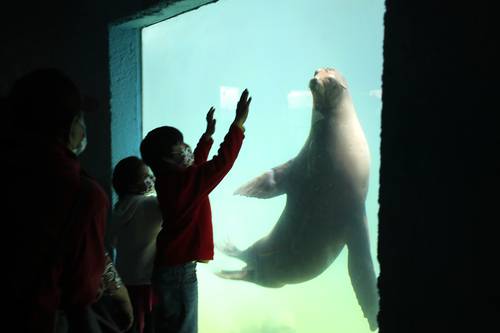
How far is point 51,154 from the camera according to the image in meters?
1.01

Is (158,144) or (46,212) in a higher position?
(158,144)

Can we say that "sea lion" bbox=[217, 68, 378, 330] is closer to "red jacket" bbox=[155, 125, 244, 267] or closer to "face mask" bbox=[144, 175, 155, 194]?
"face mask" bbox=[144, 175, 155, 194]

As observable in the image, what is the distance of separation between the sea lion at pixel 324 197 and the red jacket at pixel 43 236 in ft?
Answer: 7.66

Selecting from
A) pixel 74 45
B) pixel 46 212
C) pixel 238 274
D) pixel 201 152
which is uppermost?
pixel 74 45

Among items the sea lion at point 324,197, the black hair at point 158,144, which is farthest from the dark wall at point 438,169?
the sea lion at point 324,197

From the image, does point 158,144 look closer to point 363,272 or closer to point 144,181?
point 144,181

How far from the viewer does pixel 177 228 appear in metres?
1.80

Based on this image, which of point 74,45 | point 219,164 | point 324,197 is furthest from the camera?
point 324,197

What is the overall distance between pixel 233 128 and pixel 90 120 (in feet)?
4.24

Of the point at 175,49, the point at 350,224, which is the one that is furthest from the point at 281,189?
the point at 175,49

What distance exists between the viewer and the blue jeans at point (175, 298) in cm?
179

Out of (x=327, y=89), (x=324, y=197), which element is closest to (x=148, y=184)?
(x=324, y=197)

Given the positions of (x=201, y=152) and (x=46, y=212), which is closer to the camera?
(x=46, y=212)

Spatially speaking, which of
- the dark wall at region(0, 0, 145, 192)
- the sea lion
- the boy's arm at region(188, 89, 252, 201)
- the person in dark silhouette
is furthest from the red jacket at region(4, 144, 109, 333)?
the sea lion
